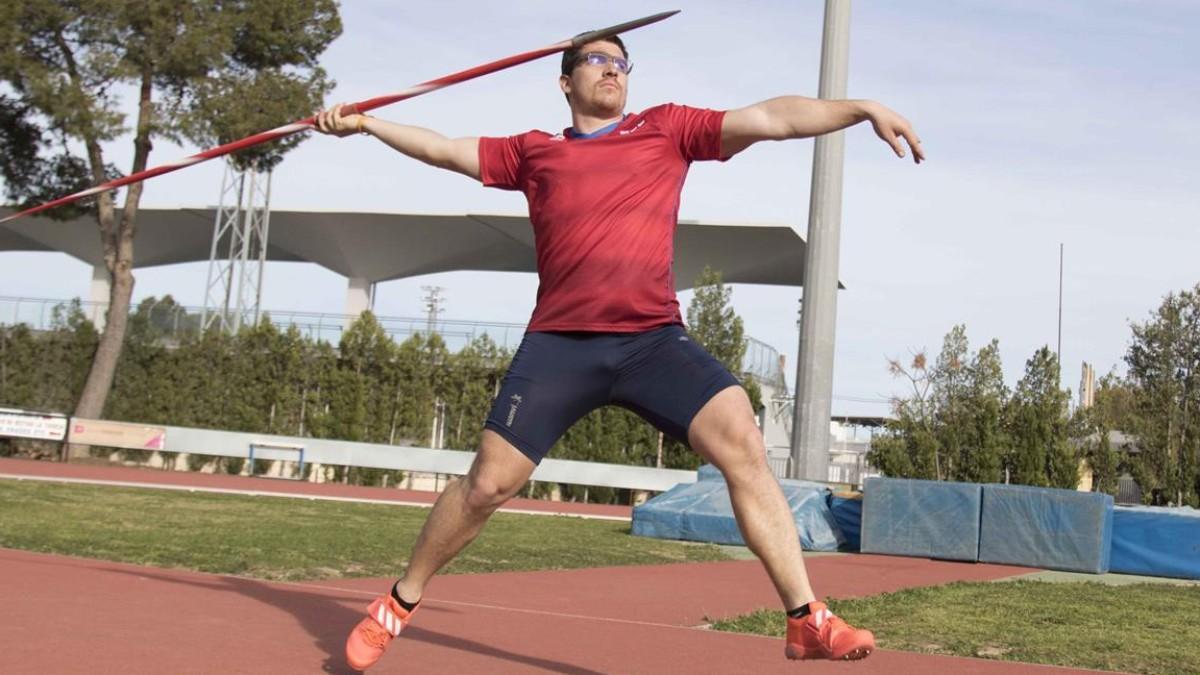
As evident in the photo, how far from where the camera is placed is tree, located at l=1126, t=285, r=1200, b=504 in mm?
29312

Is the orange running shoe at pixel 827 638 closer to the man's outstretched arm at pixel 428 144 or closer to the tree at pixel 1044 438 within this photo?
the man's outstretched arm at pixel 428 144

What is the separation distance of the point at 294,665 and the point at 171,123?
25.3 m

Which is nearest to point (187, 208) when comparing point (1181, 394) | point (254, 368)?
point (254, 368)

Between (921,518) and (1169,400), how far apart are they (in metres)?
19.5

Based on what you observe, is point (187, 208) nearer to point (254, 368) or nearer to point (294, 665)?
point (254, 368)

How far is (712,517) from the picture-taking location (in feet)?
47.6

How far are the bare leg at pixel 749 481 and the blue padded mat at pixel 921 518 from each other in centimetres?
1005

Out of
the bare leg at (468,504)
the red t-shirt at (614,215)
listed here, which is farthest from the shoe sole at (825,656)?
the red t-shirt at (614,215)

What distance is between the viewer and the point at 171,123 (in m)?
28.2

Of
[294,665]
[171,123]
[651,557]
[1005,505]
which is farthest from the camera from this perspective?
[171,123]

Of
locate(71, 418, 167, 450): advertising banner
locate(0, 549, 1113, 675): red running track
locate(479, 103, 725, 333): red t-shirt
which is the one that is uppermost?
locate(479, 103, 725, 333): red t-shirt

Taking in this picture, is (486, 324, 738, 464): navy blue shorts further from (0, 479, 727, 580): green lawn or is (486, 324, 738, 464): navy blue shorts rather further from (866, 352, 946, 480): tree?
(866, 352, 946, 480): tree

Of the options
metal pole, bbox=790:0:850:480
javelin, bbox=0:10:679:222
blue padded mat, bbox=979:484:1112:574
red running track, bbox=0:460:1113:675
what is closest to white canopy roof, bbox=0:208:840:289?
metal pole, bbox=790:0:850:480

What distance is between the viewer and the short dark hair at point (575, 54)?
4770mm
